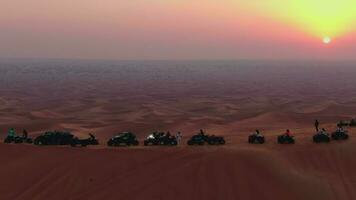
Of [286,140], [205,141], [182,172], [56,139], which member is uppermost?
[56,139]

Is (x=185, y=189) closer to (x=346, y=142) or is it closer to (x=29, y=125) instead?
(x=346, y=142)

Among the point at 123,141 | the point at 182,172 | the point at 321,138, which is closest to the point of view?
the point at 182,172

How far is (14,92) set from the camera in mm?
129000

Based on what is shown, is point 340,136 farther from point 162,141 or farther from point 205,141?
point 162,141

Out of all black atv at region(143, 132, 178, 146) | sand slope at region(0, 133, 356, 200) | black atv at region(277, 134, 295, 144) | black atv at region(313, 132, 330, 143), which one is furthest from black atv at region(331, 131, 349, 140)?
black atv at region(143, 132, 178, 146)

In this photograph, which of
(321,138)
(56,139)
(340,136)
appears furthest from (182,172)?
(340,136)

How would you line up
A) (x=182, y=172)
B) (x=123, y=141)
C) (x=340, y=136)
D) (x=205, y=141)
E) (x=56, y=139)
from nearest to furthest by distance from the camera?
(x=182, y=172) < (x=340, y=136) < (x=56, y=139) < (x=123, y=141) < (x=205, y=141)

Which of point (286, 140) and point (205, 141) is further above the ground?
point (205, 141)

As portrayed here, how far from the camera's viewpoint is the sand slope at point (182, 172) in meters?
23.8

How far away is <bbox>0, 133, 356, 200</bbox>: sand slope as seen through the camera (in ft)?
78.0

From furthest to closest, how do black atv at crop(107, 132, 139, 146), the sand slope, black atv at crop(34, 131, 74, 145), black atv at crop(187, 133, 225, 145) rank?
black atv at crop(107, 132, 139, 146)
black atv at crop(187, 133, 225, 145)
black atv at crop(34, 131, 74, 145)
the sand slope

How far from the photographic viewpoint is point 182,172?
84.7 feet

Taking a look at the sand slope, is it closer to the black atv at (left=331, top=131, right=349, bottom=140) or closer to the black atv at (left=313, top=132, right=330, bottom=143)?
the black atv at (left=313, top=132, right=330, bottom=143)

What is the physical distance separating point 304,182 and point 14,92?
4526 inches
